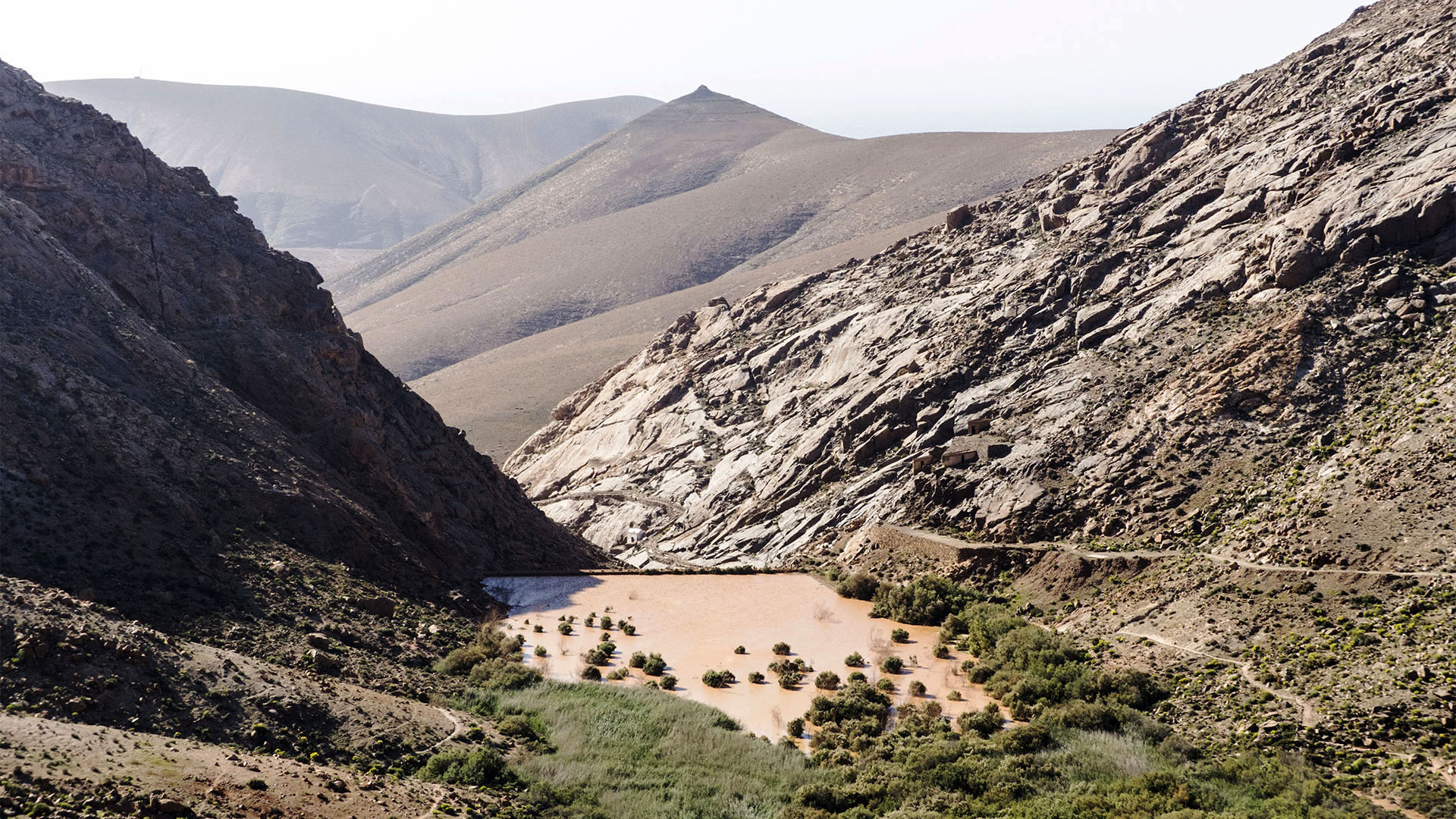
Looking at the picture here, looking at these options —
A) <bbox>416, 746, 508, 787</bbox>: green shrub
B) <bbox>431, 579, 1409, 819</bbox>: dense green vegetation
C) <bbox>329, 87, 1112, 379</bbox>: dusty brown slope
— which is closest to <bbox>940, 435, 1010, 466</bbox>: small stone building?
<bbox>431, 579, 1409, 819</bbox>: dense green vegetation

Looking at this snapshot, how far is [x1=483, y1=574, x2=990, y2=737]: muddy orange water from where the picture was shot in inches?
898

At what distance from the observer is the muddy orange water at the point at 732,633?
74.8ft

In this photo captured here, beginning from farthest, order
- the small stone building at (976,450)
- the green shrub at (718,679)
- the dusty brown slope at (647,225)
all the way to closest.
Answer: the dusty brown slope at (647,225) < the small stone building at (976,450) < the green shrub at (718,679)

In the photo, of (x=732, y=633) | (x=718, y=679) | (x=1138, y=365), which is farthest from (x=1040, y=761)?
(x=1138, y=365)

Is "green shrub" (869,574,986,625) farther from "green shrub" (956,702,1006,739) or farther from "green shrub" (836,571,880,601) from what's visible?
"green shrub" (956,702,1006,739)

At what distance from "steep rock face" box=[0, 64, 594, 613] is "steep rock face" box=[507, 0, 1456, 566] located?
9.37 metres

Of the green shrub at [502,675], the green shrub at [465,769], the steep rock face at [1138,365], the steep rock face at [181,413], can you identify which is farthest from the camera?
the steep rock face at [1138,365]

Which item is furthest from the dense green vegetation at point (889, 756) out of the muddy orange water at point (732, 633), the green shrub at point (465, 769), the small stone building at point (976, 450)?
Answer: the small stone building at point (976, 450)

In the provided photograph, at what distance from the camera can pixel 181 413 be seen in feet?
83.1

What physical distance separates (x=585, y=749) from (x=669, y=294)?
9160cm

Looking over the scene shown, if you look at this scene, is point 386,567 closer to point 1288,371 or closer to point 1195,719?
point 1195,719

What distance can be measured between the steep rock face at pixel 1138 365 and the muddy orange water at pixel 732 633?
442 cm

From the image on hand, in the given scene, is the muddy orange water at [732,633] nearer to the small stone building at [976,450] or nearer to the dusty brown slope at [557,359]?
the small stone building at [976,450]

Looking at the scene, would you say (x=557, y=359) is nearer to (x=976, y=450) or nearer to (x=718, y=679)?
(x=976, y=450)
